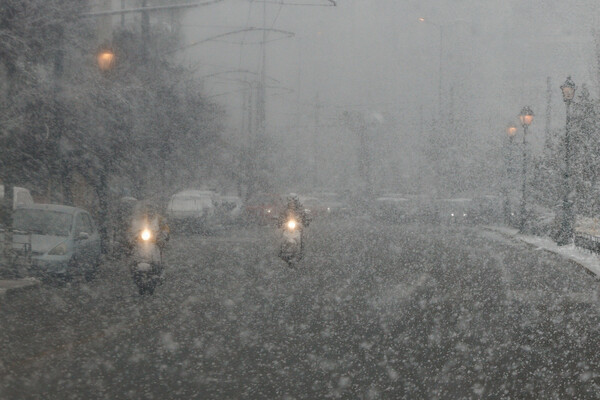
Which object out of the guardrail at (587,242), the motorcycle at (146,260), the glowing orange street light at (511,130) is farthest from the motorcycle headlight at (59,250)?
the glowing orange street light at (511,130)

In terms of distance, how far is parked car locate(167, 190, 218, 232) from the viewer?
32688mm

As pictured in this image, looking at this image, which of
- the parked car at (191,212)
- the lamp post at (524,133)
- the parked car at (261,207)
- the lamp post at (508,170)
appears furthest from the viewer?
the parked car at (261,207)

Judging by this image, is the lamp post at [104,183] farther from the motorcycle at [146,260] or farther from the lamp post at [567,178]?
the lamp post at [567,178]

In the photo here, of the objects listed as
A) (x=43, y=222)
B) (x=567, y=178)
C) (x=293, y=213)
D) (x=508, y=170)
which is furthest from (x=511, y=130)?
(x=43, y=222)

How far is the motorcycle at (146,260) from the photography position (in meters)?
13.2

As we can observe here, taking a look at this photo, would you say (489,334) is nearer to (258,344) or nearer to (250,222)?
(258,344)

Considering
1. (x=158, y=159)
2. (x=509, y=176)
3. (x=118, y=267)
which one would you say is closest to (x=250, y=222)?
(x=158, y=159)

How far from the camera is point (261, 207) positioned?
145ft

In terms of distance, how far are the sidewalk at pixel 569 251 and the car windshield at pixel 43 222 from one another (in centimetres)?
1127

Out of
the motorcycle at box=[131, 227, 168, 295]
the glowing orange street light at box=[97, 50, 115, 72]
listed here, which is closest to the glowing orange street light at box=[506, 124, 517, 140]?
the glowing orange street light at box=[97, 50, 115, 72]

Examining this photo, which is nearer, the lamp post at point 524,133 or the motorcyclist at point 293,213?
the motorcyclist at point 293,213

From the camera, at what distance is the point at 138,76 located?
30.2 m

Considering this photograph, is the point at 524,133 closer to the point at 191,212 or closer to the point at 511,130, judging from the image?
the point at 511,130

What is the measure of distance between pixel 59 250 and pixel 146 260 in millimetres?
1967
